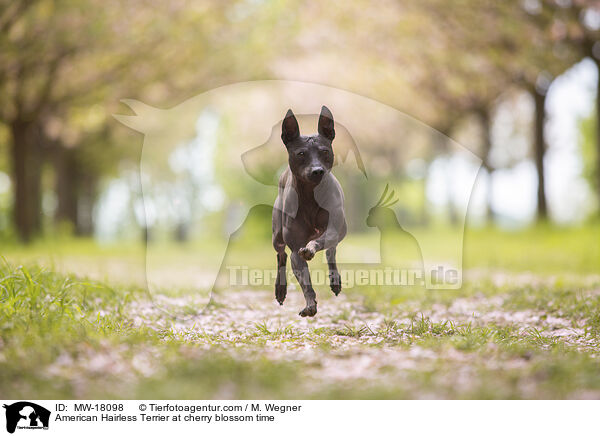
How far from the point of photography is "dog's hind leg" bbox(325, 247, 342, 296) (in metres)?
4.93

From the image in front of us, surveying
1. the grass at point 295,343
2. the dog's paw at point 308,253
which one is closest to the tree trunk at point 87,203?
the grass at point 295,343

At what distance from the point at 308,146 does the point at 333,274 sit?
1.24 meters

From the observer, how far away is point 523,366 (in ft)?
13.3

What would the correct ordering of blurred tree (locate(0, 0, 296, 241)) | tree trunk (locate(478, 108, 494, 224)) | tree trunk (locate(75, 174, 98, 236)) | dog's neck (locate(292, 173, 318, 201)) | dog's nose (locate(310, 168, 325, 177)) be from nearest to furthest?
dog's nose (locate(310, 168, 325, 177)), dog's neck (locate(292, 173, 318, 201)), blurred tree (locate(0, 0, 296, 241)), tree trunk (locate(478, 108, 494, 224)), tree trunk (locate(75, 174, 98, 236))

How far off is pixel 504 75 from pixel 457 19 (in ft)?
18.3

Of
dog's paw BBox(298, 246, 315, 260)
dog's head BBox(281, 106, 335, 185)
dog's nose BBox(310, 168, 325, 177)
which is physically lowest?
dog's paw BBox(298, 246, 315, 260)

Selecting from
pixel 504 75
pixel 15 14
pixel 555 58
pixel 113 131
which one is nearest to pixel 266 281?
pixel 15 14

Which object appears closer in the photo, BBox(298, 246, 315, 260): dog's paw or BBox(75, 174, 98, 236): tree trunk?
BBox(298, 246, 315, 260): dog's paw

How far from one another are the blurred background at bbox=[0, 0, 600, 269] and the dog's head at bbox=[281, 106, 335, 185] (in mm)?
2165

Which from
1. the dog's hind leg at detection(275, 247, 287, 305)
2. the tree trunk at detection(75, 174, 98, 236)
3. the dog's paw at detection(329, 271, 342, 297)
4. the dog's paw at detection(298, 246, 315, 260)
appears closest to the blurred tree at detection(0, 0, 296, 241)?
the tree trunk at detection(75, 174, 98, 236)

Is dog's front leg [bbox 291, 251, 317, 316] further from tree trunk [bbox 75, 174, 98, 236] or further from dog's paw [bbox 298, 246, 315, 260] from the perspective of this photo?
tree trunk [bbox 75, 174, 98, 236]
